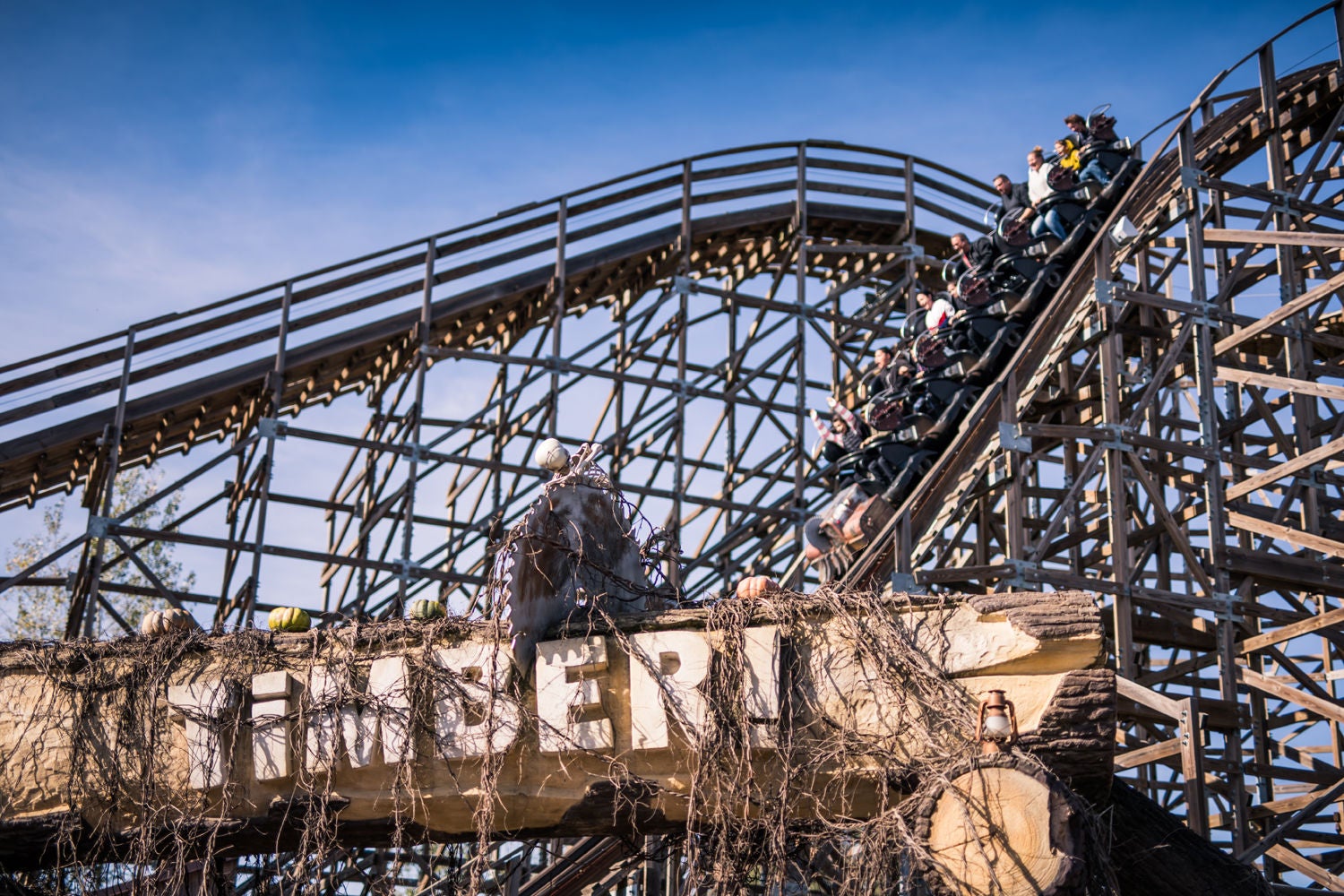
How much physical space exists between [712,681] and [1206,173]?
8889mm

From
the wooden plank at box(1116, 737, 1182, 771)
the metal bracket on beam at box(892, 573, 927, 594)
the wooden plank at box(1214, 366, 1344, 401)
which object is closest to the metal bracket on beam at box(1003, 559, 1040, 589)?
the metal bracket on beam at box(892, 573, 927, 594)

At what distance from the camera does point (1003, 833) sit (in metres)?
5.32

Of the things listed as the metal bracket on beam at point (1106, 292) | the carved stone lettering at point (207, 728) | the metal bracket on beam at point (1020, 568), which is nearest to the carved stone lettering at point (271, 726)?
the carved stone lettering at point (207, 728)

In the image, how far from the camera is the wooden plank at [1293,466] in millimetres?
10750

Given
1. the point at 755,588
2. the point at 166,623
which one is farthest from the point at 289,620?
the point at 755,588

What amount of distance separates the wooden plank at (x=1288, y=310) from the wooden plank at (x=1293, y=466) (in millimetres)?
995

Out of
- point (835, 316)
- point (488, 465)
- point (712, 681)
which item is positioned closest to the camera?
point (712, 681)

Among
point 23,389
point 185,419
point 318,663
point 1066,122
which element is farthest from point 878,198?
point 318,663

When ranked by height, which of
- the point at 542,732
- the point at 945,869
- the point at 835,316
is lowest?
the point at 945,869

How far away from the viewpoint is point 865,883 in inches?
213

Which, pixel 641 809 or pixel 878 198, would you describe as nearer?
pixel 641 809

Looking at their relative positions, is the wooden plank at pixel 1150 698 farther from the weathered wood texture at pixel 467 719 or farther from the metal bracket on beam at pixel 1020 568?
the weathered wood texture at pixel 467 719

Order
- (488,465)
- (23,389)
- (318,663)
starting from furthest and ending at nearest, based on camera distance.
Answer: (488,465), (23,389), (318,663)

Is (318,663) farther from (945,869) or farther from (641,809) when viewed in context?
(945,869)
